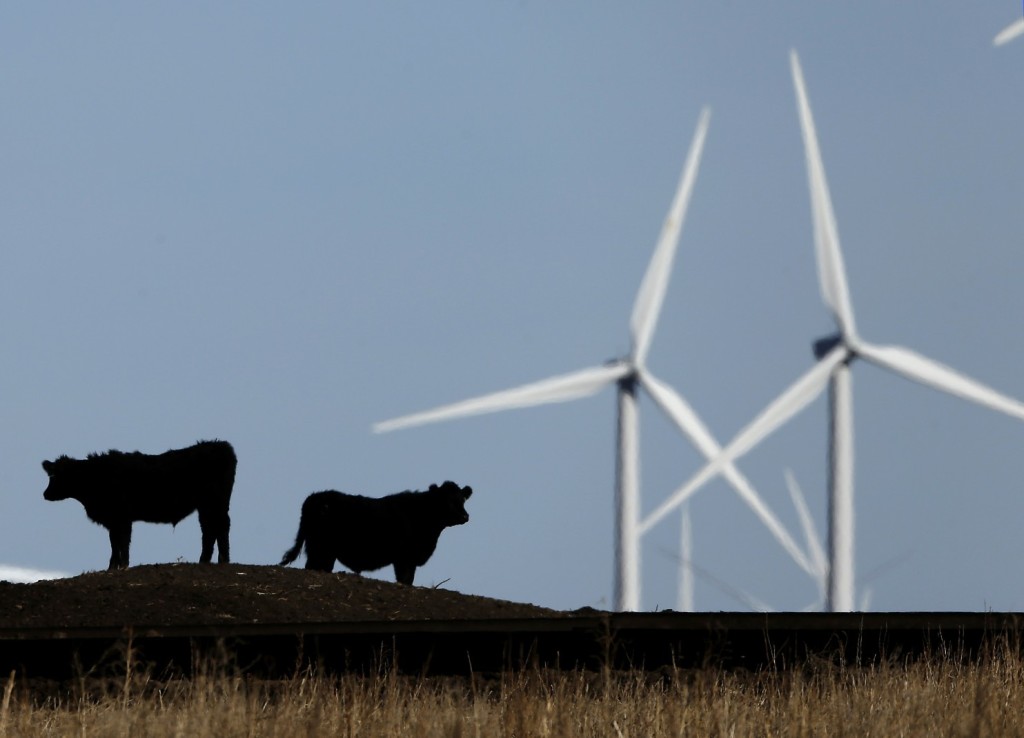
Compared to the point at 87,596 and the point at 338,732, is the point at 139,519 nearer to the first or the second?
the point at 87,596

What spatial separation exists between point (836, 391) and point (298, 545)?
59.1 ft

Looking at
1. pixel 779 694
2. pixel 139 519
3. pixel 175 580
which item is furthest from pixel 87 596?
pixel 779 694

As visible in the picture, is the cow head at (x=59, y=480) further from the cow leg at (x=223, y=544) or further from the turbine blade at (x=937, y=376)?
the turbine blade at (x=937, y=376)

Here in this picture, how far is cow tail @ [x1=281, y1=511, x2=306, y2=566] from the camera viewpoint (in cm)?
2620

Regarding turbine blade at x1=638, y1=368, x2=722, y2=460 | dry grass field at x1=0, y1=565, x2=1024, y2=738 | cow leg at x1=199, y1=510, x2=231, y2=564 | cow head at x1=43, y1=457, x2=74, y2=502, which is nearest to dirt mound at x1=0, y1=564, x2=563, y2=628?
cow leg at x1=199, y1=510, x2=231, y2=564

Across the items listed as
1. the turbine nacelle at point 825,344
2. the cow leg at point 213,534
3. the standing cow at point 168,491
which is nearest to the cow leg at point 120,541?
the standing cow at point 168,491

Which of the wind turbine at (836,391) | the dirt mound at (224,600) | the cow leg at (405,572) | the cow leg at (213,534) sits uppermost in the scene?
the wind turbine at (836,391)

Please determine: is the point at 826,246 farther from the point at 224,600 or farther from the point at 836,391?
the point at 224,600

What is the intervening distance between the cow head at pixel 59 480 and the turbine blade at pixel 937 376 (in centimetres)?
2055

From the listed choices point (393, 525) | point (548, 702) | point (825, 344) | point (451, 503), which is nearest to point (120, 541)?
point (393, 525)

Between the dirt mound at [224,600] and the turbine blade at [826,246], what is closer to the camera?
the dirt mound at [224,600]

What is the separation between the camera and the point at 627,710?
469 inches

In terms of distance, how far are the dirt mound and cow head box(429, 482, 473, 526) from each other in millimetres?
2820

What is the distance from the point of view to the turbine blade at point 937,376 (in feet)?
127
